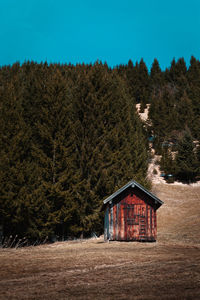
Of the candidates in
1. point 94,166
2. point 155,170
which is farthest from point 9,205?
point 155,170

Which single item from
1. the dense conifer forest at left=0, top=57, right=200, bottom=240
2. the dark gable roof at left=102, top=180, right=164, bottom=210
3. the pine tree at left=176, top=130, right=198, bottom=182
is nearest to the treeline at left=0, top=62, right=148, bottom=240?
the dense conifer forest at left=0, top=57, right=200, bottom=240

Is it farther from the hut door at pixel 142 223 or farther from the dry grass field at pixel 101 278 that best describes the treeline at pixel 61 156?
the dry grass field at pixel 101 278

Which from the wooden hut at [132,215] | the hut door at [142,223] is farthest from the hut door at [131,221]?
the hut door at [142,223]

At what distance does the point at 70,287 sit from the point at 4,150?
18425mm

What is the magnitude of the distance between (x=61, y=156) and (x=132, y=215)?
8.56 m

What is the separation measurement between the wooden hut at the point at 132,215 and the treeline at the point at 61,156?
15.2ft

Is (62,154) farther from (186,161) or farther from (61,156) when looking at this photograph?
(186,161)

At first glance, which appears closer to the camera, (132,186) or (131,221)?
(132,186)

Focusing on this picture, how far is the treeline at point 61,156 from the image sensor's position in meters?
24.4

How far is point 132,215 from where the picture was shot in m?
22.7

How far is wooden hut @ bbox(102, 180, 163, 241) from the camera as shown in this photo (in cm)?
2253

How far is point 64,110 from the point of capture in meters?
28.2

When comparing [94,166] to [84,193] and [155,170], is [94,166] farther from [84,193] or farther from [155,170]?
[155,170]

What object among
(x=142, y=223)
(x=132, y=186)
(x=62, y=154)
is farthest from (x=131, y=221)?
(x=62, y=154)
